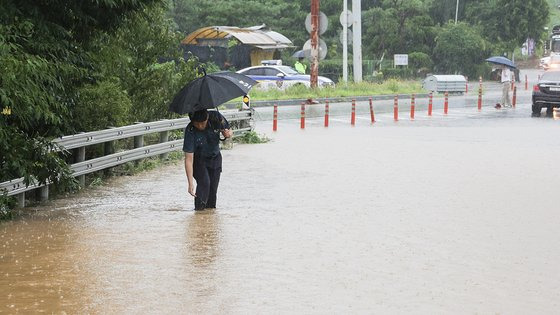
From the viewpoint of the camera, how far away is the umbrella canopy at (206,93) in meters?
12.7

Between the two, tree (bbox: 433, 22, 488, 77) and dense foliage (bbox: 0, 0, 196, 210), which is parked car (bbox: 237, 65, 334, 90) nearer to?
tree (bbox: 433, 22, 488, 77)

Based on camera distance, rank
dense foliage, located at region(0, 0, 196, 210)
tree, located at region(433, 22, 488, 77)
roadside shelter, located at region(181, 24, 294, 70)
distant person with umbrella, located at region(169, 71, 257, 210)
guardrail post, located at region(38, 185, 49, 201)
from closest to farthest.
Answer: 1. dense foliage, located at region(0, 0, 196, 210)
2. distant person with umbrella, located at region(169, 71, 257, 210)
3. guardrail post, located at region(38, 185, 49, 201)
4. roadside shelter, located at region(181, 24, 294, 70)
5. tree, located at region(433, 22, 488, 77)

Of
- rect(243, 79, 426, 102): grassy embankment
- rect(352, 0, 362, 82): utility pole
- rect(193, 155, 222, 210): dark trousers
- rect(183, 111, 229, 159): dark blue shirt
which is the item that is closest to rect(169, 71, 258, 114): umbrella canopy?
rect(183, 111, 229, 159): dark blue shirt

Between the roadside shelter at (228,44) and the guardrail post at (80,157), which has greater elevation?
the roadside shelter at (228,44)

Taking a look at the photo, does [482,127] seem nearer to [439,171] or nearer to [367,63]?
[439,171]

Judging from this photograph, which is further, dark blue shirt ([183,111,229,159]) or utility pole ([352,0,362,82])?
utility pole ([352,0,362,82])

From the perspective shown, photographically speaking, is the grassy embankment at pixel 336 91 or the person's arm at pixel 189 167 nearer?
the person's arm at pixel 189 167

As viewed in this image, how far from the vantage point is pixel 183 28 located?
215 feet

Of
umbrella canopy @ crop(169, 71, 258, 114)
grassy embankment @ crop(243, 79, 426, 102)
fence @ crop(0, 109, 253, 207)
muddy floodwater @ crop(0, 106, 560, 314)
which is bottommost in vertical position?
grassy embankment @ crop(243, 79, 426, 102)

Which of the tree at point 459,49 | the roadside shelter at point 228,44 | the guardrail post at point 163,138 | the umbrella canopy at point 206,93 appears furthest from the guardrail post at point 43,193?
the tree at point 459,49

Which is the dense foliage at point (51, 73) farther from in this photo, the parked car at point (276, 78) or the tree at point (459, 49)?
the tree at point (459, 49)

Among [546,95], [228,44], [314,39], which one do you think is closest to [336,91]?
[314,39]

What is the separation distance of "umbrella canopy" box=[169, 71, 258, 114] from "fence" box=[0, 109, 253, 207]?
1676 mm

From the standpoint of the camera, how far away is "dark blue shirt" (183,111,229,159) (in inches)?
512
